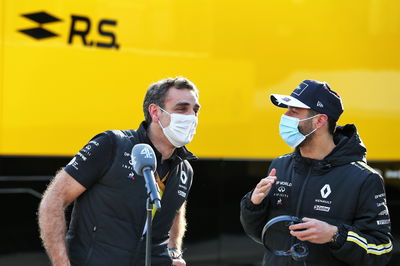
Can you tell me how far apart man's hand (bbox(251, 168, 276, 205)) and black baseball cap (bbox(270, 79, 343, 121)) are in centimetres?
35

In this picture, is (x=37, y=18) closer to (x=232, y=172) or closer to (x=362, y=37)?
(x=232, y=172)

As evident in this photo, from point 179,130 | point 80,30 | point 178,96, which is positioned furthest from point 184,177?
point 80,30

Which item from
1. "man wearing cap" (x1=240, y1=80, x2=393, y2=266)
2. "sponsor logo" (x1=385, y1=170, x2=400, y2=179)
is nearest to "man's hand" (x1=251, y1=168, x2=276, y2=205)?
"man wearing cap" (x1=240, y1=80, x2=393, y2=266)

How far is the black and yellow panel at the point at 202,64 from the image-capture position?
4477 millimetres

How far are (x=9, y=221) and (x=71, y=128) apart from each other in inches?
28.7

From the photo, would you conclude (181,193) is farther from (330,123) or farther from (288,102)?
(330,123)

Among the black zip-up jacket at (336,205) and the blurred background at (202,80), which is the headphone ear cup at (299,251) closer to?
the black zip-up jacket at (336,205)

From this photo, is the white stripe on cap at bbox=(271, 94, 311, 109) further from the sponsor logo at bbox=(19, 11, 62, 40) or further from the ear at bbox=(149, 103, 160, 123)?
the sponsor logo at bbox=(19, 11, 62, 40)

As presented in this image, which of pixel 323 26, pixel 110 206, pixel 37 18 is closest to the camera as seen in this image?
pixel 110 206

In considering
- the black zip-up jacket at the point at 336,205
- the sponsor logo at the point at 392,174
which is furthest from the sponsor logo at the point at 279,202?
the sponsor logo at the point at 392,174

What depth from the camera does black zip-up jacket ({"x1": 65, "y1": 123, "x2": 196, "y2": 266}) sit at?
2.90 metres

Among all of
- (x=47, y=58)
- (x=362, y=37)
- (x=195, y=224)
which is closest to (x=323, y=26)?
(x=362, y=37)

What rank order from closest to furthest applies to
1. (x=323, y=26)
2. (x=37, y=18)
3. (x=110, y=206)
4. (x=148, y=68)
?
(x=110, y=206)
(x=37, y=18)
(x=148, y=68)
(x=323, y=26)

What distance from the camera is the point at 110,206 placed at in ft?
9.61
